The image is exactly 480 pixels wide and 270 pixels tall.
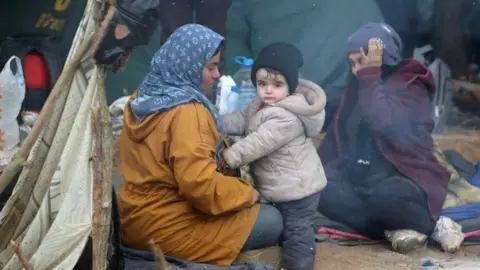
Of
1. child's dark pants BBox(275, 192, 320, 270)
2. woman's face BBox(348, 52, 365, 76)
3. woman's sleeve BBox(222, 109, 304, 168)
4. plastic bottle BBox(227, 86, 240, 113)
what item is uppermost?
woman's face BBox(348, 52, 365, 76)

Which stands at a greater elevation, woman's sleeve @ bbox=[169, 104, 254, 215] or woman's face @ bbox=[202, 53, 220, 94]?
woman's face @ bbox=[202, 53, 220, 94]

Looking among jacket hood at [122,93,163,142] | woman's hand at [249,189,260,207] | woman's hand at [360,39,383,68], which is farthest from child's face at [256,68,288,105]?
woman's hand at [360,39,383,68]

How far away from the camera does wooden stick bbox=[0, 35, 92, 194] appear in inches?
115

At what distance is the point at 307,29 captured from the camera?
5621 millimetres

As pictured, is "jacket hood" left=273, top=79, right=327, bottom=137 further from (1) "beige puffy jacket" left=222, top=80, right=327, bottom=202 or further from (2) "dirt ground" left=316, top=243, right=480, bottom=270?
(2) "dirt ground" left=316, top=243, right=480, bottom=270

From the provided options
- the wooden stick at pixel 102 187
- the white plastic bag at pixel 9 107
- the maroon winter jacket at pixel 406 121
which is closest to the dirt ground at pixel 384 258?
the maroon winter jacket at pixel 406 121

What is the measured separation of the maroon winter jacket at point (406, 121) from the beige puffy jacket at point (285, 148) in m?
0.52

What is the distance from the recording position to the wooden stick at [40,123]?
2912mm

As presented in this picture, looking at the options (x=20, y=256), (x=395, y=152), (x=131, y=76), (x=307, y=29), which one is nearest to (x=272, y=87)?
(x=395, y=152)

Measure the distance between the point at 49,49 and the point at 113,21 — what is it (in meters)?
Result: 2.40

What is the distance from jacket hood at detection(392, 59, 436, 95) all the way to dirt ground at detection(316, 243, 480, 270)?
835 mm

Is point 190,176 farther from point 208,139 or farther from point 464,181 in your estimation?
point 464,181

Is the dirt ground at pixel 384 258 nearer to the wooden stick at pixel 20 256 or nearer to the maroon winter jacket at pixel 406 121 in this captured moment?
the maroon winter jacket at pixel 406 121

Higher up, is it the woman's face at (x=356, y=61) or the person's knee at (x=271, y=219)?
the woman's face at (x=356, y=61)
